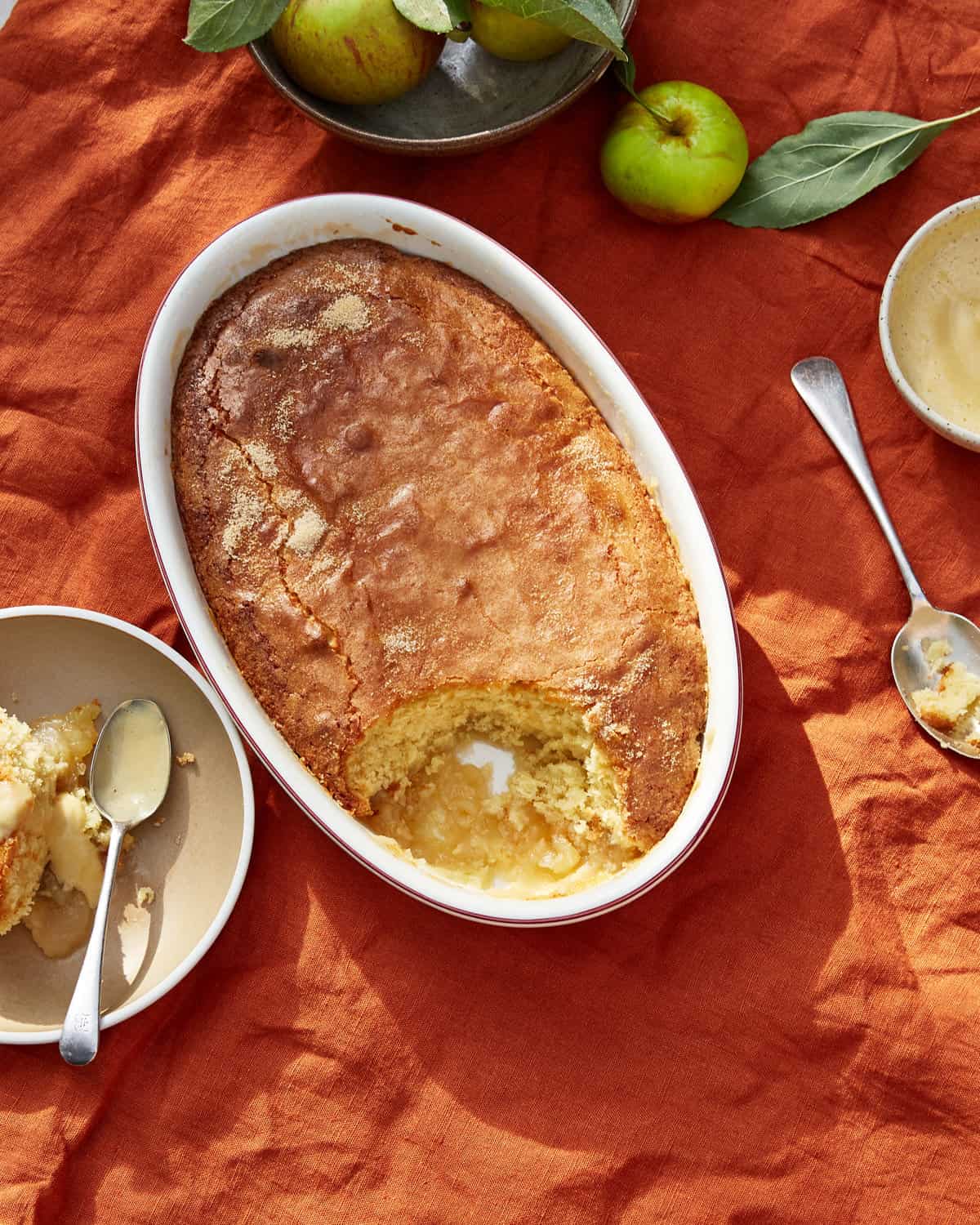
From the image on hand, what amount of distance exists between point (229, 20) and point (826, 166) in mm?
1384

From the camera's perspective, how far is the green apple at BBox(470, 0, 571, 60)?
2.33m

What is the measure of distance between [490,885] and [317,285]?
136 centimetres

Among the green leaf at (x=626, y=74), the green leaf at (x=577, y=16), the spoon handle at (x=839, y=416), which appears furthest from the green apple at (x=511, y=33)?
the spoon handle at (x=839, y=416)

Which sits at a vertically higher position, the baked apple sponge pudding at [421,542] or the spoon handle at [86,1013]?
the baked apple sponge pudding at [421,542]

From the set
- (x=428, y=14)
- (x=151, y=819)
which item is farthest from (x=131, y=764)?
(x=428, y=14)

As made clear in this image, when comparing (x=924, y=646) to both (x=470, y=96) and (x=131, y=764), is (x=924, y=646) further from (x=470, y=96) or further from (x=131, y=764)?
(x=131, y=764)

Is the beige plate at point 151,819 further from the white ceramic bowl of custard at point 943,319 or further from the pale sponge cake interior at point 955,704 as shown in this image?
the white ceramic bowl of custard at point 943,319

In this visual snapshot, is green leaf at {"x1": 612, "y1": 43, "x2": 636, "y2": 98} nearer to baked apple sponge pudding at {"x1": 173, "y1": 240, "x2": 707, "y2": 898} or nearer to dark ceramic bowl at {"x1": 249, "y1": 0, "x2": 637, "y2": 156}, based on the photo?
dark ceramic bowl at {"x1": 249, "y1": 0, "x2": 637, "y2": 156}

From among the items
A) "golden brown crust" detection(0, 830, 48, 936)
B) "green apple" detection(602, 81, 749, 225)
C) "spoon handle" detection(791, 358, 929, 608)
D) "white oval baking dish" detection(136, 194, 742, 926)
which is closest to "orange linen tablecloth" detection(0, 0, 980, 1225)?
"spoon handle" detection(791, 358, 929, 608)

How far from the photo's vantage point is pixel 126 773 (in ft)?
8.18

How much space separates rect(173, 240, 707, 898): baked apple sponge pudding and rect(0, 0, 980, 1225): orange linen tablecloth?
317mm

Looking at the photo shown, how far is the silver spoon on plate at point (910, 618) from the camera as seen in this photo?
8.44ft

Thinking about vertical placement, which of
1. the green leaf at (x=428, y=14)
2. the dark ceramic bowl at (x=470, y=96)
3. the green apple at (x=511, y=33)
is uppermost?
the green leaf at (x=428, y=14)

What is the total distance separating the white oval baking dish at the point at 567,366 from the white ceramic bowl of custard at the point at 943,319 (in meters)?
0.66
